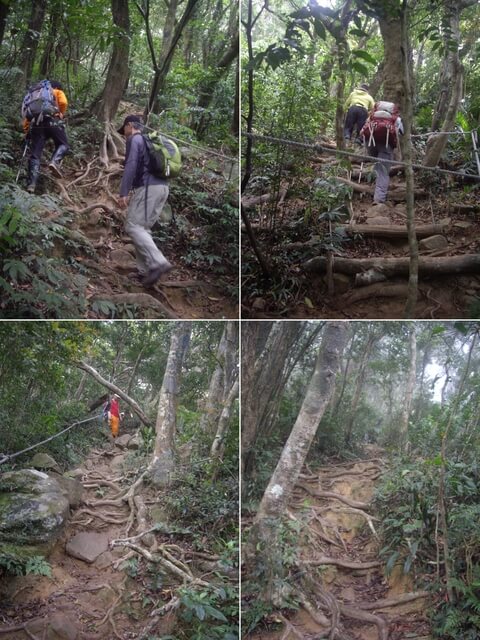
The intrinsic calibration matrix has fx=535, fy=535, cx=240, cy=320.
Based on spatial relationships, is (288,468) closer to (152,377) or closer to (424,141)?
(152,377)

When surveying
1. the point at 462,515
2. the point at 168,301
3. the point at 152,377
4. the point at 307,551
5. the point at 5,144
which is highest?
the point at 5,144

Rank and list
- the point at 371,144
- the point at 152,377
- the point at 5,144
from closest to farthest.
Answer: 1. the point at 5,144
2. the point at 371,144
3. the point at 152,377

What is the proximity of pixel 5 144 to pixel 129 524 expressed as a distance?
233 cm

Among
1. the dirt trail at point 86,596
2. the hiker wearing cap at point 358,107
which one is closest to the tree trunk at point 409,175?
the hiker wearing cap at point 358,107

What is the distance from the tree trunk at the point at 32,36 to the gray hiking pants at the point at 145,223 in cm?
89

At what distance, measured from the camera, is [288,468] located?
11.1 feet

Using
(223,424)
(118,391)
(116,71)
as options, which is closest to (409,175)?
(116,71)

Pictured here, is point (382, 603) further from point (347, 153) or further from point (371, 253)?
point (347, 153)

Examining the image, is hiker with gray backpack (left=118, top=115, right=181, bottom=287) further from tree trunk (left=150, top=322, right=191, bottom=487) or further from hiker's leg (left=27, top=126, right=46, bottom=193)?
Answer: tree trunk (left=150, top=322, right=191, bottom=487)

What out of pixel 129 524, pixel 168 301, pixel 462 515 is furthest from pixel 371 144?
pixel 129 524

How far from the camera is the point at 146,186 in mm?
3068

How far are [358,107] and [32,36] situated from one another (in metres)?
1.87

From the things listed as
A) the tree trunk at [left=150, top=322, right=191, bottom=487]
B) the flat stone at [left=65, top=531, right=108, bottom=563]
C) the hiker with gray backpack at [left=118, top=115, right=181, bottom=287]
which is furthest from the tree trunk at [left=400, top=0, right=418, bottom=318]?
the flat stone at [left=65, top=531, right=108, bottom=563]

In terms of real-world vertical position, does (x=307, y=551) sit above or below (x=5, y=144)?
below
